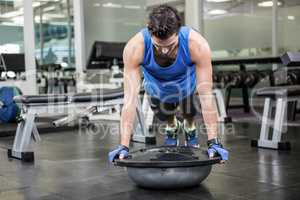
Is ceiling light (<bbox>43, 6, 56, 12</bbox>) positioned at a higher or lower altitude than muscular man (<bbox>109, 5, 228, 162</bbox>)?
higher

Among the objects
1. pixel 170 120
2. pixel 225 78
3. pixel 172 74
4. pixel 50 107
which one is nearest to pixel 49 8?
pixel 225 78

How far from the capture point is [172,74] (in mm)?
2020

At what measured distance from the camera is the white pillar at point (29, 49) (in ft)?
19.0

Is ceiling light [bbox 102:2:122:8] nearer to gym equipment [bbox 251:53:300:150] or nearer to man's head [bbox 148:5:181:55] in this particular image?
gym equipment [bbox 251:53:300:150]

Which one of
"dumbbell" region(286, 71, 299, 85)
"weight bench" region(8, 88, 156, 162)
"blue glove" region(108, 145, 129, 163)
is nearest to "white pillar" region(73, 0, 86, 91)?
"dumbbell" region(286, 71, 299, 85)

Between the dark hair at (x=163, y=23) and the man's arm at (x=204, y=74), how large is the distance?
11 cm

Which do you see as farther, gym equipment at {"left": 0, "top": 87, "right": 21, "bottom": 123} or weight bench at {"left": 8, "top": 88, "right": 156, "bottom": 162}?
gym equipment at {"left": 0, "top": 87, "right": 21, "bottom": 123}

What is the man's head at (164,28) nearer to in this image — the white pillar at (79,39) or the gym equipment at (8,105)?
the gym equipment at (8,105)

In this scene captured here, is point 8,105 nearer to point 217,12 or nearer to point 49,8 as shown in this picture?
point 49,8

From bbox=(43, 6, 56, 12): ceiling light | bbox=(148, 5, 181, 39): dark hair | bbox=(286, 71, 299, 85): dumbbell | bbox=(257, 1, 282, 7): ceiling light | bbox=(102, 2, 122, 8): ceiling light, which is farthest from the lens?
bbox=(102, 2, 122, 8): ceiling light

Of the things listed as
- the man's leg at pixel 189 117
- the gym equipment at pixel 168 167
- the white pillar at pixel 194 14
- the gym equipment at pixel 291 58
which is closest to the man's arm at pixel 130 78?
the gym equipment at pixel 168 167

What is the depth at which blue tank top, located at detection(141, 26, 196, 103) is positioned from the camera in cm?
187

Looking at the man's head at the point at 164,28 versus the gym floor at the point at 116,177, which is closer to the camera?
the man's head at the point at 164,28

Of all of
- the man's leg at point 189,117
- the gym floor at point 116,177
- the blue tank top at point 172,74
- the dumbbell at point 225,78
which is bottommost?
the gym floor at point 116,177
